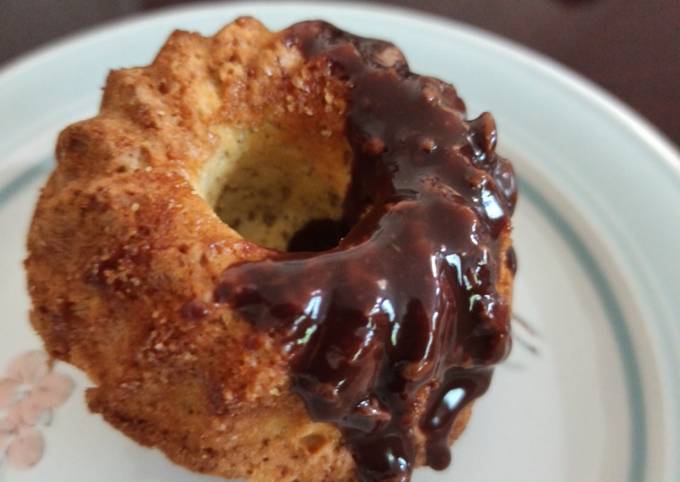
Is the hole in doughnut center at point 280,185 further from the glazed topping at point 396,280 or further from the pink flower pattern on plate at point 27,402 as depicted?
the pink flower pattern on plate at point 27,402

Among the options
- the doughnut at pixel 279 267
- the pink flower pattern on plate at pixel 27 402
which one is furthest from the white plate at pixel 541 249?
the doughnut at pixel 279 267

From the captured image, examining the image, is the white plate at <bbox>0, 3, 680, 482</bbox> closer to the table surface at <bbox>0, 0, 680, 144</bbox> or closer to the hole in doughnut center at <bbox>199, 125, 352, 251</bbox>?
the table surface at <bbox>0, 0, 680, 144</bbox>

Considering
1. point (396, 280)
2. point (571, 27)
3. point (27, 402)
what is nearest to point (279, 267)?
point (396, 280)

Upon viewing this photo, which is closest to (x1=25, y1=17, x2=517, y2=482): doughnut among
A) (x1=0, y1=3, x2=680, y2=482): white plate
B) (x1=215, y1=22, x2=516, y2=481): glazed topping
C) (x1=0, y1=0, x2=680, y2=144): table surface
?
(x1=215, y1=22, x2=516, y2=481): glazed topping

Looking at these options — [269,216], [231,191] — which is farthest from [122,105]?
[269,216]

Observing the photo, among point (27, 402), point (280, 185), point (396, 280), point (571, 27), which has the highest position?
point (571, 27)

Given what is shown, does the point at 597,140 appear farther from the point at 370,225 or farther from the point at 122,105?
the point at 122,105

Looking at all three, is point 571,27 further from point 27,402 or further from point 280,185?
point 27,402

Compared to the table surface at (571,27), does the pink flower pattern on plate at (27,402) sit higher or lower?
lower
